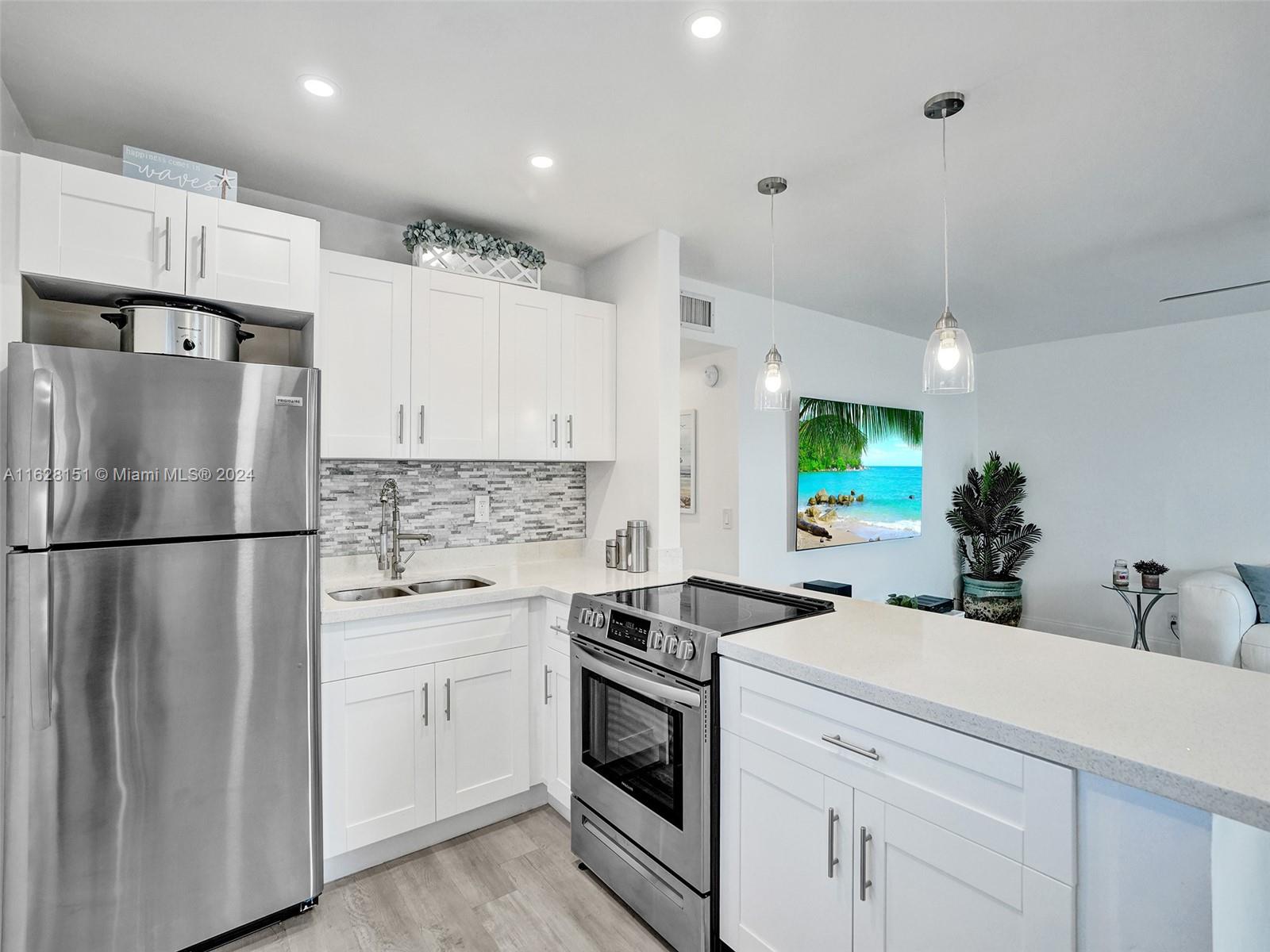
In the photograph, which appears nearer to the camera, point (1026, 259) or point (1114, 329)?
point (1026, 259)

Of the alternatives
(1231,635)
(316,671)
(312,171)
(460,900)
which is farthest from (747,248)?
(1231,635)

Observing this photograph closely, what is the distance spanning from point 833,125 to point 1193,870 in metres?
2.12

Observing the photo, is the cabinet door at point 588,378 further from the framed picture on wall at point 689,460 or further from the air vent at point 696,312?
the framed picture on wall at point 689,460

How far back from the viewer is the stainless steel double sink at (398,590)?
2506 millimetres

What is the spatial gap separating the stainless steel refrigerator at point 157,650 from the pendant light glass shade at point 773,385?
1.61m

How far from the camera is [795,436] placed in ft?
14.1

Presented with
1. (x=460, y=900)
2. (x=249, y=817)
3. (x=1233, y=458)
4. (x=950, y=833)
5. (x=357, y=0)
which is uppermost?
(x=357, y=0)

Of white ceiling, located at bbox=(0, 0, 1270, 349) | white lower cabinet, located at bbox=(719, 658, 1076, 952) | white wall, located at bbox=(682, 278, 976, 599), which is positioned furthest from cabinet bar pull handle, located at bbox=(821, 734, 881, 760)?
white wall, located at bbox=(682, 278, 976, 599)

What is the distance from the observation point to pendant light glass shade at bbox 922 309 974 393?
76.0 inches

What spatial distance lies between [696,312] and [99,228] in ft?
9.09

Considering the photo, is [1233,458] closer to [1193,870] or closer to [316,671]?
[1193,870]

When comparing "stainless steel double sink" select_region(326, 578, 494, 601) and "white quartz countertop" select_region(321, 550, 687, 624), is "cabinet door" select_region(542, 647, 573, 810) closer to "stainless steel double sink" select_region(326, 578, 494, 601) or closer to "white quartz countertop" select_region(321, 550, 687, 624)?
"white quartz countertop" select_region(321, 550, 687, 624)

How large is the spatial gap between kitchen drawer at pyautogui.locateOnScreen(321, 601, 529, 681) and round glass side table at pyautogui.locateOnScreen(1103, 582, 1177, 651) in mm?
4540

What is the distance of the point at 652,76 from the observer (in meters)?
1.79
